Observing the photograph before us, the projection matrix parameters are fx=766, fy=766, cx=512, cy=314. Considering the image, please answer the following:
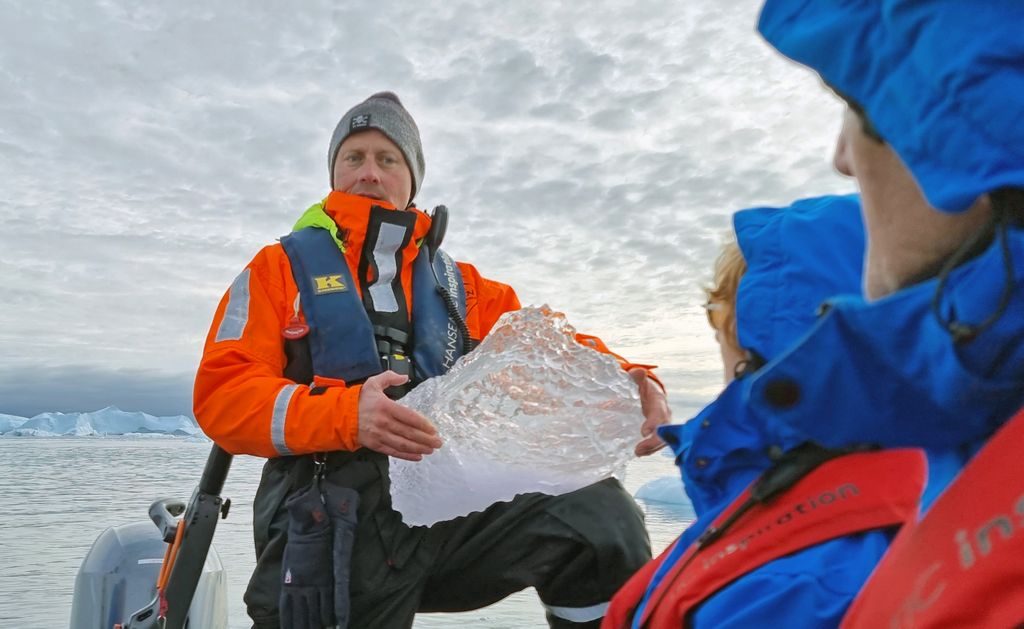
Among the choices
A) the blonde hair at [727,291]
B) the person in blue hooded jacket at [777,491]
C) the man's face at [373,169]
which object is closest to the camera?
the person in blue hooded jacket at [777,491]

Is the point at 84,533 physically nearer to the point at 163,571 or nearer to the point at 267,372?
the point at 163,571

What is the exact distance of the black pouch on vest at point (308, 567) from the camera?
2018 mm

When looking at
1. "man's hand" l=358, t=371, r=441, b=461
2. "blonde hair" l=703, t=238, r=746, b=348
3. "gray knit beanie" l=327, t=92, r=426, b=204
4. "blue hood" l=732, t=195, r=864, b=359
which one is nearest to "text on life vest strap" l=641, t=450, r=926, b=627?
"blue hood" l=732, t=195, r=864, b=359

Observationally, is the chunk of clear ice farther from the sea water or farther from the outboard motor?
the sea water

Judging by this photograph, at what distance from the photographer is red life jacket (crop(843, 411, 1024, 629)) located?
61 centimetres

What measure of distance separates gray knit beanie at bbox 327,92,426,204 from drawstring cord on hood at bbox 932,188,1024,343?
250 centimetres

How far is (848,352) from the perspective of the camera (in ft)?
2.60

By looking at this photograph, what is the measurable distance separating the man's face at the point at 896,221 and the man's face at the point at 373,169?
86.1 inches

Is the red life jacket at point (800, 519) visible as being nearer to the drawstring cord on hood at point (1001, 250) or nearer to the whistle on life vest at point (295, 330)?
the drawstring cord on hood at point (1001, 250)

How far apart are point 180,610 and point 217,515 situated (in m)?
0.30

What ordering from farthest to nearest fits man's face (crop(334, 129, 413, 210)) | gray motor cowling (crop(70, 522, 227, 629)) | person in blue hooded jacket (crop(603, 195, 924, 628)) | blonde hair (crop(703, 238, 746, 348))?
man's face (crop(334, 129, 413, 210))
gray motor cowling (crop(70, 522, 227, 629))
blonde hair (crop(703, 238, 746, 348))
person in blue hooded jacket (crop(603, 195, 924, 628))

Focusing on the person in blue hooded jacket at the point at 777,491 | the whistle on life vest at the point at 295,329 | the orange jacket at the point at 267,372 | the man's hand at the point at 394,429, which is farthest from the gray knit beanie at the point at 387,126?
the person in blue hooded jacket at the point at 777,491

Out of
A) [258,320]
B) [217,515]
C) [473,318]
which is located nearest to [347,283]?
[258,320]

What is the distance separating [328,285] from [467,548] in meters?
0.90
